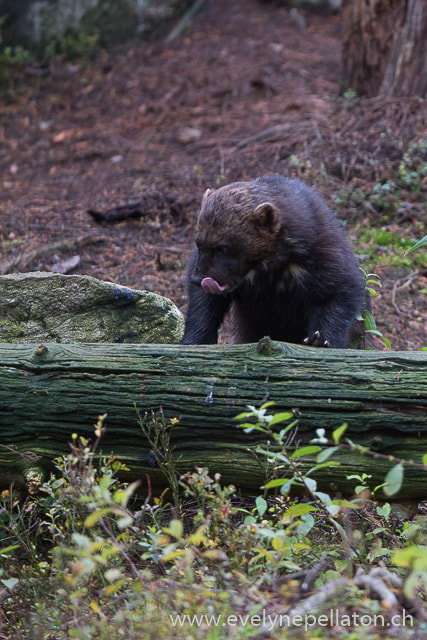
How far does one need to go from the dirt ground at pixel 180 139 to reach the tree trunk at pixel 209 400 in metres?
2.70

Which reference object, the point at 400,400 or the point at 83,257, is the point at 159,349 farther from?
the point at 83,257

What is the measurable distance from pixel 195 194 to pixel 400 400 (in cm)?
555

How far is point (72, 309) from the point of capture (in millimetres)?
4684

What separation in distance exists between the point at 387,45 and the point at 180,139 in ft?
9.92

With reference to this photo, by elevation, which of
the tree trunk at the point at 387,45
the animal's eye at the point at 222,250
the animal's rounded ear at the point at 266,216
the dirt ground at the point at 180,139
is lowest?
the dirt ground at the point at 180,139

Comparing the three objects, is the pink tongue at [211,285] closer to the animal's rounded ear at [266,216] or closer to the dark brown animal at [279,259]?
the dark brown animal at [279,259]

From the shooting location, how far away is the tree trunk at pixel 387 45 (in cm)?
883

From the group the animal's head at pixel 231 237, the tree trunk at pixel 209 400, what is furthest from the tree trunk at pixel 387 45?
the tree trunk at pixel 209 400

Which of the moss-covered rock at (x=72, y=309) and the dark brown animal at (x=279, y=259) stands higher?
the dark brown animal at (x=279, y=259)

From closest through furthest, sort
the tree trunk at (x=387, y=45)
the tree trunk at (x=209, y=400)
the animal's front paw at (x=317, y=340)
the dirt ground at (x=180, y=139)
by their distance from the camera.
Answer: the tree trunk at (x=209, y=400)
the animal's front paw at (x=317, y=340)
the dirt ground at (x=180, y=139)
the tree trunk at (x=387, y=45)

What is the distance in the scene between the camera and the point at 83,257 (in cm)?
725

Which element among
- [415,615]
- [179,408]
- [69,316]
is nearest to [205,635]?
[415,615]

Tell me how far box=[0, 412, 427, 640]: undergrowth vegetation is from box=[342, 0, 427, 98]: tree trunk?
7013 millimetres

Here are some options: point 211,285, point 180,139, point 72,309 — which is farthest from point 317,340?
point 180,139
